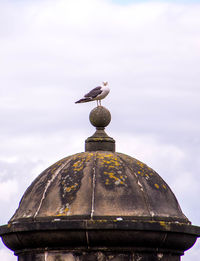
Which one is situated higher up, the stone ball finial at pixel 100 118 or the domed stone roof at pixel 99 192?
the stone ball finial at pixel 100 118

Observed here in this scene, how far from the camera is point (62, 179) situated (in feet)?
30.0

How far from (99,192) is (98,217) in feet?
1.11

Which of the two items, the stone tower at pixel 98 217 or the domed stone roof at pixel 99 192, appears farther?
the domed stone roof at pixel 99 192

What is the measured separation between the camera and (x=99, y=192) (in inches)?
349

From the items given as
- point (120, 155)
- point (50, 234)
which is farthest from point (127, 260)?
point (120, 155)

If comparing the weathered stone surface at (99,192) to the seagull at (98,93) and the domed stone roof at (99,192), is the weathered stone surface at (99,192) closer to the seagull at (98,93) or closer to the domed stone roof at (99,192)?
the domed stone roof at (99,192)

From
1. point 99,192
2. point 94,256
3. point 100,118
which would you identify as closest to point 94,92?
point 100,118

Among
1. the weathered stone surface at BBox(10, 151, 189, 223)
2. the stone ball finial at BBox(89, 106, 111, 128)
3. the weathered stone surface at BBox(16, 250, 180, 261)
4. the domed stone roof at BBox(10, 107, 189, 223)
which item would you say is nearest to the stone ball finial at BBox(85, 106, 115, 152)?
the stone ball finial at BBox(89, 106, 111, 128)

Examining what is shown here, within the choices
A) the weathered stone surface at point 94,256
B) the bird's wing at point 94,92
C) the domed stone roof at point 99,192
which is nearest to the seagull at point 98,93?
the bird's wing at point 94,92

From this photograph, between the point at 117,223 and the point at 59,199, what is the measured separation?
0.75 metres

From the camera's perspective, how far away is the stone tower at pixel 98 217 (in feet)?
28.3

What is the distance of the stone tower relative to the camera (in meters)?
8.62

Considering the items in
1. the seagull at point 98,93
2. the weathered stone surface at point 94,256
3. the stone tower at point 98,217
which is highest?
the seagull at point 98,93

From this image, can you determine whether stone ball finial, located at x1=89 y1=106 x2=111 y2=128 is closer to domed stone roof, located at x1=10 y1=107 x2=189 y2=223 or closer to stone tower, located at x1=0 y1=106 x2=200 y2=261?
domed stone roof, located at x1=10 y1=107 x2=189 y2=223
